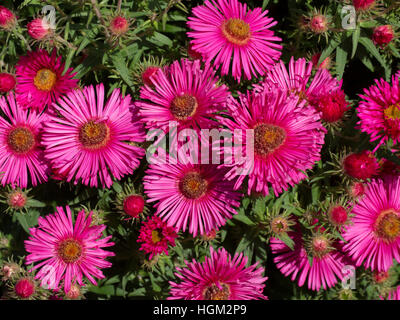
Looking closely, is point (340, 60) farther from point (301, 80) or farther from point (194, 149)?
point (194, 149)

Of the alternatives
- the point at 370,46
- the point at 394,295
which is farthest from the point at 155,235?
the point at 394,295

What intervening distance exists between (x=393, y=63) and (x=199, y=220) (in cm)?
167

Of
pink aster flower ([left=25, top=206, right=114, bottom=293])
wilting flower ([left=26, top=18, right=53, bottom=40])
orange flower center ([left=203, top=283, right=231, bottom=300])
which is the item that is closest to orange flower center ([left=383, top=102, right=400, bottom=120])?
orange flower center ([left=203, top=283, right=231, bottom=300])

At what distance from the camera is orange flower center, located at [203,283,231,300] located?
6.95 ft

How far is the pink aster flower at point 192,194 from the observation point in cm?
206

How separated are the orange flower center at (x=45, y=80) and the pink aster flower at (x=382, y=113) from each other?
176cm

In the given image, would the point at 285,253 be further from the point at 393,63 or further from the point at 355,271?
the point at 393,63

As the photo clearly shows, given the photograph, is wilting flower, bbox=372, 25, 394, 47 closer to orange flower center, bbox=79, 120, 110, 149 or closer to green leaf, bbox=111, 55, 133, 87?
green leaf, bbox=111, 55, 133, 87

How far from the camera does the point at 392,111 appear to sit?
1.94m

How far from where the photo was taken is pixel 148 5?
2.22m

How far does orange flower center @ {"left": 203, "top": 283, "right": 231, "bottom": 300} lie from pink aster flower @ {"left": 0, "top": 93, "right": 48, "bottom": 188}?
1.16 meters

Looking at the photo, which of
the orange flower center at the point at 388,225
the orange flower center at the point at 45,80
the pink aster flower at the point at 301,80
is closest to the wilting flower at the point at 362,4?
the pink aster flower at the point at 301,80

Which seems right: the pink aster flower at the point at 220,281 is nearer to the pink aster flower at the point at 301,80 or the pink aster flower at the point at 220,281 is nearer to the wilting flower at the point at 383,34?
the pink aster flower at the point at 301,80

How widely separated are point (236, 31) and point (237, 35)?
2 cm
